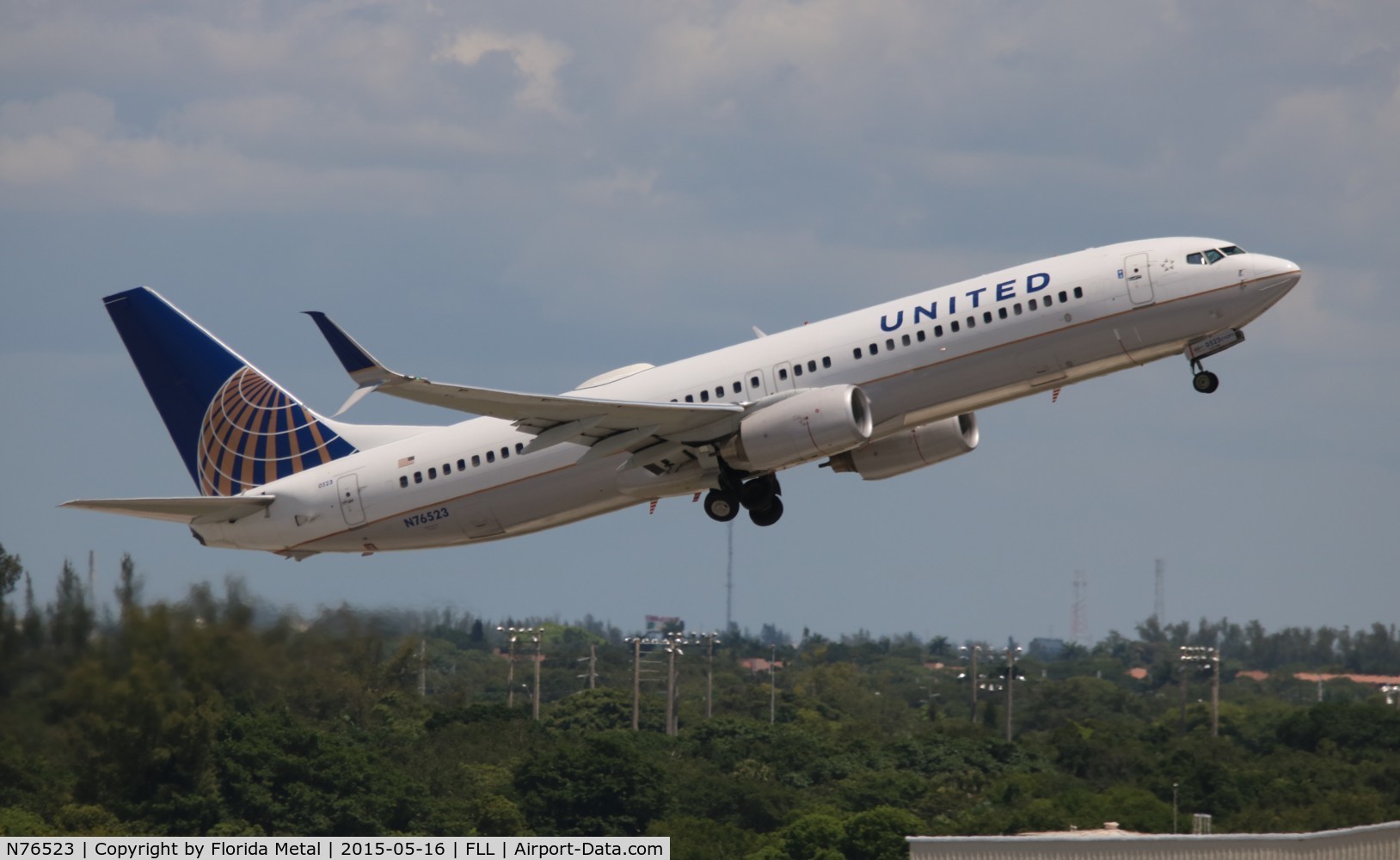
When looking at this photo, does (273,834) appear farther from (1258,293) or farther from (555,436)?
(1258,293)

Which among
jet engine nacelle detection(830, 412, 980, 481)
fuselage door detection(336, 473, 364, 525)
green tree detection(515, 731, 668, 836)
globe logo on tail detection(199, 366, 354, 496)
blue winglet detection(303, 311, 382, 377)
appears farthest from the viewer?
green tree detection(515, 731, 668, 836)

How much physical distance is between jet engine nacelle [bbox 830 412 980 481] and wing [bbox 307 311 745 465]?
15.6ft

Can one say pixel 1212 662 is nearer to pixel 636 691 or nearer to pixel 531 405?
pixel 636 691

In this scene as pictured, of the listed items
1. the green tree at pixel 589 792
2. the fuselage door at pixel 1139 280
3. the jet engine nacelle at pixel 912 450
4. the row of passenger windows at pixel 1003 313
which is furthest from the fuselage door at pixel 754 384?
the green tree at pixel 589 792

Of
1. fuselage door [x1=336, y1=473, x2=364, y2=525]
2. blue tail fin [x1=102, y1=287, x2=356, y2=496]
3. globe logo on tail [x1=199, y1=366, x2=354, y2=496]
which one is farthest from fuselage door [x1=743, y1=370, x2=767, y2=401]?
blue tail fin [x1=102, y1=287, x2=356, y2=496]

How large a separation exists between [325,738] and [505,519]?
34.4 metres

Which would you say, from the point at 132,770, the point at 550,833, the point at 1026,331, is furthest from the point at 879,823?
the point at 1026,331

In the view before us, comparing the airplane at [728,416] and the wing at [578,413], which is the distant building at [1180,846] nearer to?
the airplane at [728,416]

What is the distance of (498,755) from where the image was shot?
9181 cm

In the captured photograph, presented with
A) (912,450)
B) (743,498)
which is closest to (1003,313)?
(912,450)

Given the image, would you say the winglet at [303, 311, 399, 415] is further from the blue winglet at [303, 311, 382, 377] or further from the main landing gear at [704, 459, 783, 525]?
the main landing gear at [704, 459, 783, 525]

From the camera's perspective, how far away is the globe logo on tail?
1828 inches

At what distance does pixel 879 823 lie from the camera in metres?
73.3

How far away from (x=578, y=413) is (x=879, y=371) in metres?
6.54
